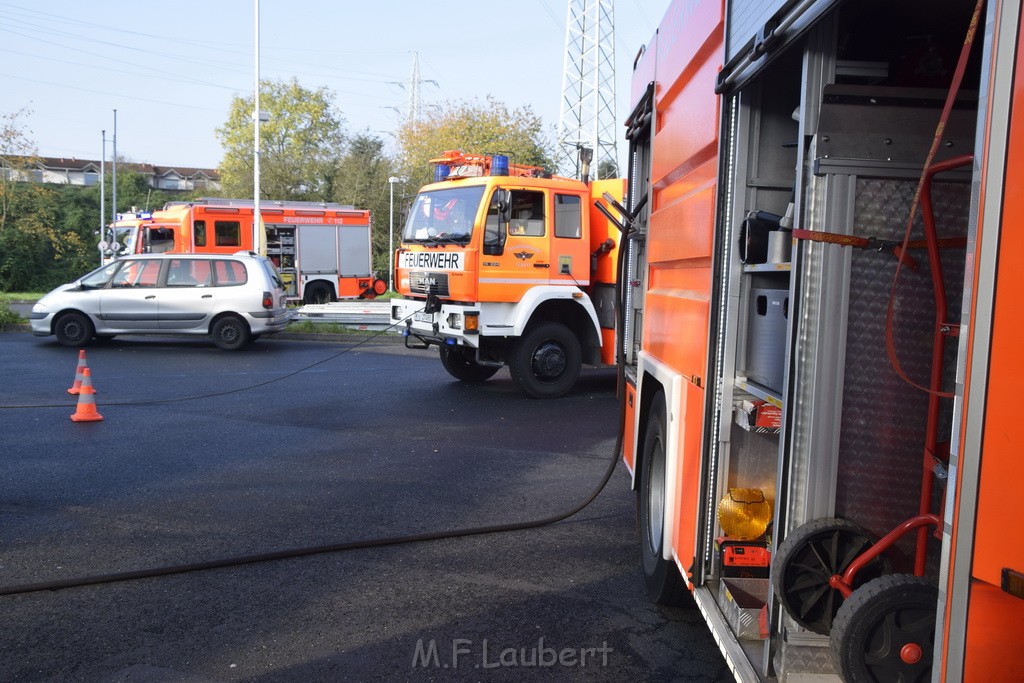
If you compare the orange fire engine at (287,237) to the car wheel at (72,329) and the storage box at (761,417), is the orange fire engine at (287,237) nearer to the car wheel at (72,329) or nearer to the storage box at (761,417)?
the car wheel at (72,329)

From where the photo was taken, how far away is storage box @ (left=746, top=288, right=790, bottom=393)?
10.6 ft

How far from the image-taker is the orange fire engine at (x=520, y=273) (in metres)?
11.0

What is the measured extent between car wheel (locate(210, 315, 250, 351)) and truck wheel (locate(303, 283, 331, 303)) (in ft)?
33.8

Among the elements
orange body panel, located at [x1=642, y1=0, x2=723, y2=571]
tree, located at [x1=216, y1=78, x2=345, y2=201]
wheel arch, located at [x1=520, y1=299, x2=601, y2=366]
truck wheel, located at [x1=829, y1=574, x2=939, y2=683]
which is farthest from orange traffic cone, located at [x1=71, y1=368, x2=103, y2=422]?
tree, located at [x1=216, y1=78, x2=345, y2=201]

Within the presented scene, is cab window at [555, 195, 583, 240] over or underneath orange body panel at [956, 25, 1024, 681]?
over

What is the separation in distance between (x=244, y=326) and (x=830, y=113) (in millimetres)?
14974

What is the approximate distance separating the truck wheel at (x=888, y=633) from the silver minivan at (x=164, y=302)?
49.6ft

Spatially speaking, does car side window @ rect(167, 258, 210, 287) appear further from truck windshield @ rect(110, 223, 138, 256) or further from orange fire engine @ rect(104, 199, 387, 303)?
truck windshield @ rect(110, 223, 138, 256)

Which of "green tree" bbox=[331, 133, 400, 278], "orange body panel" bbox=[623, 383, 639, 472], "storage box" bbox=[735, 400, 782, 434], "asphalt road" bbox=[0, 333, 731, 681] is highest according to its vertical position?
"green tree" bbox=[331, 133, 400, 278]

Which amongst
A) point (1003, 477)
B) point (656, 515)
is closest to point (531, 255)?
point (656, 515)

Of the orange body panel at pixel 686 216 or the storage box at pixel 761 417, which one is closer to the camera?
the storage box at pixel 761 417

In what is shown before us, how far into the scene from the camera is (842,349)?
2643 millimetres

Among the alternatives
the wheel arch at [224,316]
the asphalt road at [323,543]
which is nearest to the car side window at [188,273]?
the wheel arch at [224,316]

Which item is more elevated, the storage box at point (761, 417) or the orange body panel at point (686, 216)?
the orange body panel at point (686, 216)
